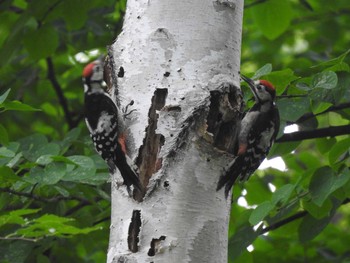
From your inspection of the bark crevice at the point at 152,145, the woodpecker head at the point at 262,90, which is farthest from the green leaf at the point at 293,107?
the bark crevice at the point at 152,145

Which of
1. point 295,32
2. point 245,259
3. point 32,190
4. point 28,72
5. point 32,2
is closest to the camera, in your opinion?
point 32,190

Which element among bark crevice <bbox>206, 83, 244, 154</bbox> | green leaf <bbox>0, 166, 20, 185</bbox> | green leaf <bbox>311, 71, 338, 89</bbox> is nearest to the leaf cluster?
green leaf <bbox>311, 71, 338, 89</bbox>

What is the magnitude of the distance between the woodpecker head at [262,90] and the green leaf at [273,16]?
70.2 inches

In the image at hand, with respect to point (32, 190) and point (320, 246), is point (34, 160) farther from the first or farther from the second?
point (320, 246)

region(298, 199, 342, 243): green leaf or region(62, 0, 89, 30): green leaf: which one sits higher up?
region(62, 0, 89, 30): green leaf

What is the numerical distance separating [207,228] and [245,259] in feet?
5.15

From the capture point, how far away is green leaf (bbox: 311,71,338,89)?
3.61 meters

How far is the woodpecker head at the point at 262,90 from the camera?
3709 millimetres

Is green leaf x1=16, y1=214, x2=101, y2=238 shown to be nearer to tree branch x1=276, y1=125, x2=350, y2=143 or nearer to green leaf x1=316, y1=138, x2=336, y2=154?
tree branch x1=276, y1=125, x2=350, y2=143

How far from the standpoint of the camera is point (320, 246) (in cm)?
538

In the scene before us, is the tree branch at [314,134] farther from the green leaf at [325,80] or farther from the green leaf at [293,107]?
the green leaf at [325,80]

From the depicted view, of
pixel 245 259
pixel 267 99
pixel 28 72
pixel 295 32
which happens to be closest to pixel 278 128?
pixel 267 99

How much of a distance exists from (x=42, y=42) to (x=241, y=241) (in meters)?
2.04

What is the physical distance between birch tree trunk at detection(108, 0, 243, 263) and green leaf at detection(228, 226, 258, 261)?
120cm
